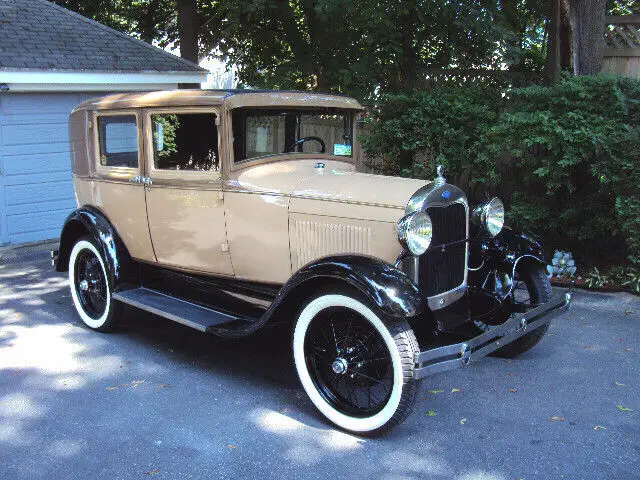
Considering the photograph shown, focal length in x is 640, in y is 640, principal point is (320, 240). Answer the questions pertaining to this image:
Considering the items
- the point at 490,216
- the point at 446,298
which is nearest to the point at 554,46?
the point at 490,216

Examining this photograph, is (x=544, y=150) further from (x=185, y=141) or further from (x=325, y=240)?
(x=185, y=141)

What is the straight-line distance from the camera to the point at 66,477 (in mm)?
3199

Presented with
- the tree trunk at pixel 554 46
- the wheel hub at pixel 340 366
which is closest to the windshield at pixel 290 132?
the wheel hub at pixel 340 366

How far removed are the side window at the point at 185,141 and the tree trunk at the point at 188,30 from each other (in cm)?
828

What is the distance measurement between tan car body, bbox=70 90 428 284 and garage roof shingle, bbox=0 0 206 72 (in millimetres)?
4334

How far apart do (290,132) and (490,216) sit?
Result: 1.56 m

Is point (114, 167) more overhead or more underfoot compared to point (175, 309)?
more overhead

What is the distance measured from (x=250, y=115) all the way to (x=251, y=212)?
70 centimetres

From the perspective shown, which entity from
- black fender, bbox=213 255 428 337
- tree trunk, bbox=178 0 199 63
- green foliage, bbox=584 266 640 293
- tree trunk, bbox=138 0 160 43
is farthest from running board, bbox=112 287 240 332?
tree trunk, bbox=138 0 160 43

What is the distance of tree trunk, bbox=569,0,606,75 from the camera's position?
22.9ft

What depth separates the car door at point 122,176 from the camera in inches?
196

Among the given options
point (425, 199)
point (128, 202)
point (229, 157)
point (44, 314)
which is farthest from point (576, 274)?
point (44, 314)

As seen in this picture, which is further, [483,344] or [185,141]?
[185,141]

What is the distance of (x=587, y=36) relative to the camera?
7016 millimetres
